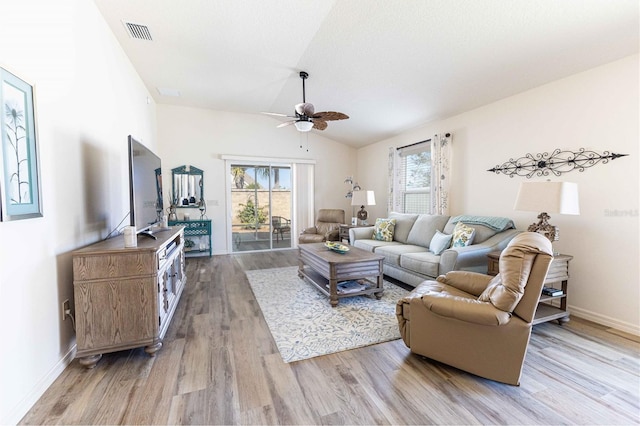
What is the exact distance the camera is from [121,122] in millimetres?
3449

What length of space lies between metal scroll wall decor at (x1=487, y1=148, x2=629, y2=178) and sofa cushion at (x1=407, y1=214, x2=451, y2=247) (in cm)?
100

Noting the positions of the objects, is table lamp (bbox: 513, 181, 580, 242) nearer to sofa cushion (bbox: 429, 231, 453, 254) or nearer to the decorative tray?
sofa cushion (bbox: 429, 231, 453, 254)

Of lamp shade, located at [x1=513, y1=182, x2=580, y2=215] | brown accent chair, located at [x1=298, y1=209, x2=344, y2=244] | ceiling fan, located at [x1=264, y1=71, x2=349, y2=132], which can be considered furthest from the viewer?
brown accent chair, located at [x1=298, y1=209, x2=344, y2=244]

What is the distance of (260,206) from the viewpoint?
254 inches

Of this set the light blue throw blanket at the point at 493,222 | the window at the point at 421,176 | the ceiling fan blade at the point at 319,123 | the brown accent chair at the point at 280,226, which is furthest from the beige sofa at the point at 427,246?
the brown accent chair at the point at 280,226

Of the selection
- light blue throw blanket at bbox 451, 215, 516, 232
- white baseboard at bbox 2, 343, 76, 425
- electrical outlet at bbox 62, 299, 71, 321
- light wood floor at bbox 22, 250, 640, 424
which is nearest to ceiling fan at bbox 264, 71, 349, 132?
light blue throw blanket at bbox 451, 215, 516, 232

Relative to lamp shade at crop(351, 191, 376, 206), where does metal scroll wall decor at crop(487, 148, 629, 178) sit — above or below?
above

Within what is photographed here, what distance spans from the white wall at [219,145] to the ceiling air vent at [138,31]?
2543 mm

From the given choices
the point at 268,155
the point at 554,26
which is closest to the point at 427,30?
the point at 554,26

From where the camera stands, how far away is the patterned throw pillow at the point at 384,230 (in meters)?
4.74

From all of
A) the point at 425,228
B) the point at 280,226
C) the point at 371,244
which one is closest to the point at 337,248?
the point at 371,244

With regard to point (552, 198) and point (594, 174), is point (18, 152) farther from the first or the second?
point (594, 174)

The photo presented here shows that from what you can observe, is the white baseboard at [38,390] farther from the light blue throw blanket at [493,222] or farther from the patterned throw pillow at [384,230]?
the light blue throw blanket at [493,222]

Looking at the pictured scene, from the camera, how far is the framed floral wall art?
151 centimetres
